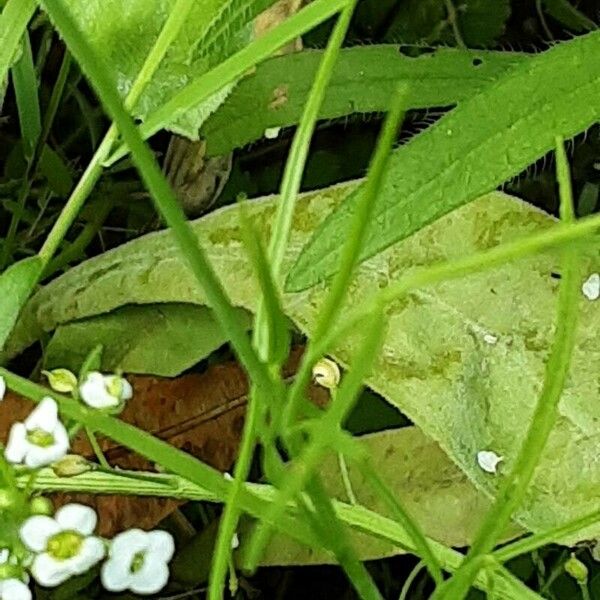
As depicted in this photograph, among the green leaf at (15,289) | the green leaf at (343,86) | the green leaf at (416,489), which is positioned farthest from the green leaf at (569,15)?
the green leaf at (15,289)

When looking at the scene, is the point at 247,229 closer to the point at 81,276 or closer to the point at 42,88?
the point at 81,276

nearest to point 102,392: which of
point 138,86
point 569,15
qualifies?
point 138,86

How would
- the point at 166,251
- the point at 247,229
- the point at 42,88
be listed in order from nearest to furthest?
the point at 247,229
the point at 166,251
the point at 42,88

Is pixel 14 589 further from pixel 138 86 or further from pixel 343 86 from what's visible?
pixel 343 86

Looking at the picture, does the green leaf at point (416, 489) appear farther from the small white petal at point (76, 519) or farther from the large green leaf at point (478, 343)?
the small white petal at point (76, 519)

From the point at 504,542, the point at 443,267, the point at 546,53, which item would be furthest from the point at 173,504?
the point at 443,267

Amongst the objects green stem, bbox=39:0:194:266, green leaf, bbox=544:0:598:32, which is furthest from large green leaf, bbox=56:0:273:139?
green leaf, bbox=544:0:598:32
